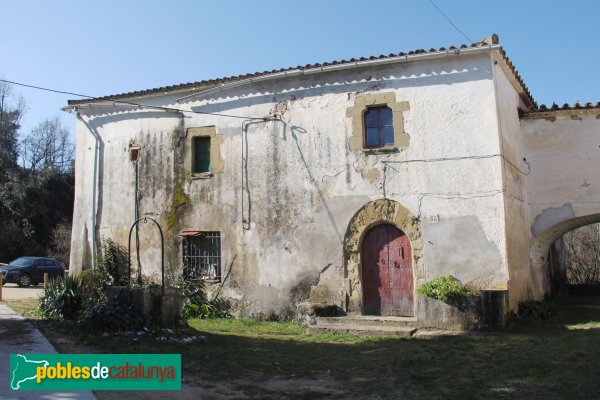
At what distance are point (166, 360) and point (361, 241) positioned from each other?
533 cm

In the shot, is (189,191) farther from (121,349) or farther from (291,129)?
(121,349)

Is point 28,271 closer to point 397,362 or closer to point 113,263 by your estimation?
point 113,263

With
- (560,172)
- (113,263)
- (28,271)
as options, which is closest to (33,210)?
(28,271)

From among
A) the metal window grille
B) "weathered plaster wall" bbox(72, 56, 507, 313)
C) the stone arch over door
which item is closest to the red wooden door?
the stone arch over door

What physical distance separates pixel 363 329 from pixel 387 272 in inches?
66.0

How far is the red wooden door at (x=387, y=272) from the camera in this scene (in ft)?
34.7

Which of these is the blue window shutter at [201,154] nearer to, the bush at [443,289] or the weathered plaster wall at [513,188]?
the bush at [443,289]

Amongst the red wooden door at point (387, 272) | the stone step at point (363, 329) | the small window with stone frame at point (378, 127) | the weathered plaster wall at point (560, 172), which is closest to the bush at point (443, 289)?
the stone step at point (363, 329)

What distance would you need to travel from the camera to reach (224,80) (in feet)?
40.8

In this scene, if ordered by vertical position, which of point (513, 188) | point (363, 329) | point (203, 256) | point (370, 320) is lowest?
point (363, 329)

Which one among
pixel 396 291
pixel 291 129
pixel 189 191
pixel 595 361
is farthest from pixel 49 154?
pixel 595 361

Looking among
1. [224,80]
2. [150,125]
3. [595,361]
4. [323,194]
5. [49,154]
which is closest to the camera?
[595,361]

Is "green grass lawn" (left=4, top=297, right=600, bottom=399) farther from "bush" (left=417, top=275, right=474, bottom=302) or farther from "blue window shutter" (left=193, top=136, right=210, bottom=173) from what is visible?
"blue window shutter" (left=193, top=136, right=210, bottom=173)

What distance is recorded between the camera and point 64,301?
10.4 metres
